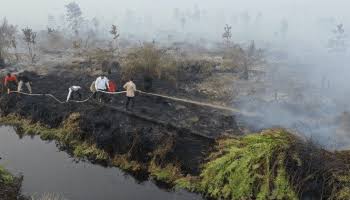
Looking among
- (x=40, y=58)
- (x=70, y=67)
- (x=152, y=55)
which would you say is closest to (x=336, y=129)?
(x=152, y=55)

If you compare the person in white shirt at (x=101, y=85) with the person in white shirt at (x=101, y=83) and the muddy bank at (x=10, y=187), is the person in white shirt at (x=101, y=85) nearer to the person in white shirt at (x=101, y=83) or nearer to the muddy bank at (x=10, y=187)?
the person in white shirt at (x=101, y=83)

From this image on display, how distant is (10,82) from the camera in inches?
845

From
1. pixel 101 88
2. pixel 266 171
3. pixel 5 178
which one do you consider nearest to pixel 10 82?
pixel 101 88

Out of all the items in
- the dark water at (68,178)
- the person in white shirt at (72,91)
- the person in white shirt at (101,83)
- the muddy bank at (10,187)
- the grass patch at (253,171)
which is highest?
the person in white shirt at (101,83)

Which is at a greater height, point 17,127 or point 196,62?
point 196,62

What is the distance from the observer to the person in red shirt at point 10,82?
20641mm

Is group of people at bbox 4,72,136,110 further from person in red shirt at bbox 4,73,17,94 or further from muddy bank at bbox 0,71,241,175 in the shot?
muddy bank at bbox 0,71,241,175

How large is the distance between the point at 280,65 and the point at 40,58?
57.7ft

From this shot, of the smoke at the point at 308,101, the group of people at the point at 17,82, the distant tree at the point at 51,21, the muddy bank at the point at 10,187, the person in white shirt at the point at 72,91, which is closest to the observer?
the muddy bank at the point at 10,187

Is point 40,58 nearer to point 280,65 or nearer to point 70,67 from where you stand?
point 70,67

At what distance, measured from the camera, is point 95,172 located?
47.0ft

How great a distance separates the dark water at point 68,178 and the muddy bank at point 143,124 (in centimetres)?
97

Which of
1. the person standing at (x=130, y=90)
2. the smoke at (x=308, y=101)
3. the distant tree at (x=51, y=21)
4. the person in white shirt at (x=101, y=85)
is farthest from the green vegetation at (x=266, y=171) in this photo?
the distant tree at (x=51, y=21)

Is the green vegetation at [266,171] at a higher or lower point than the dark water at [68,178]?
higher
